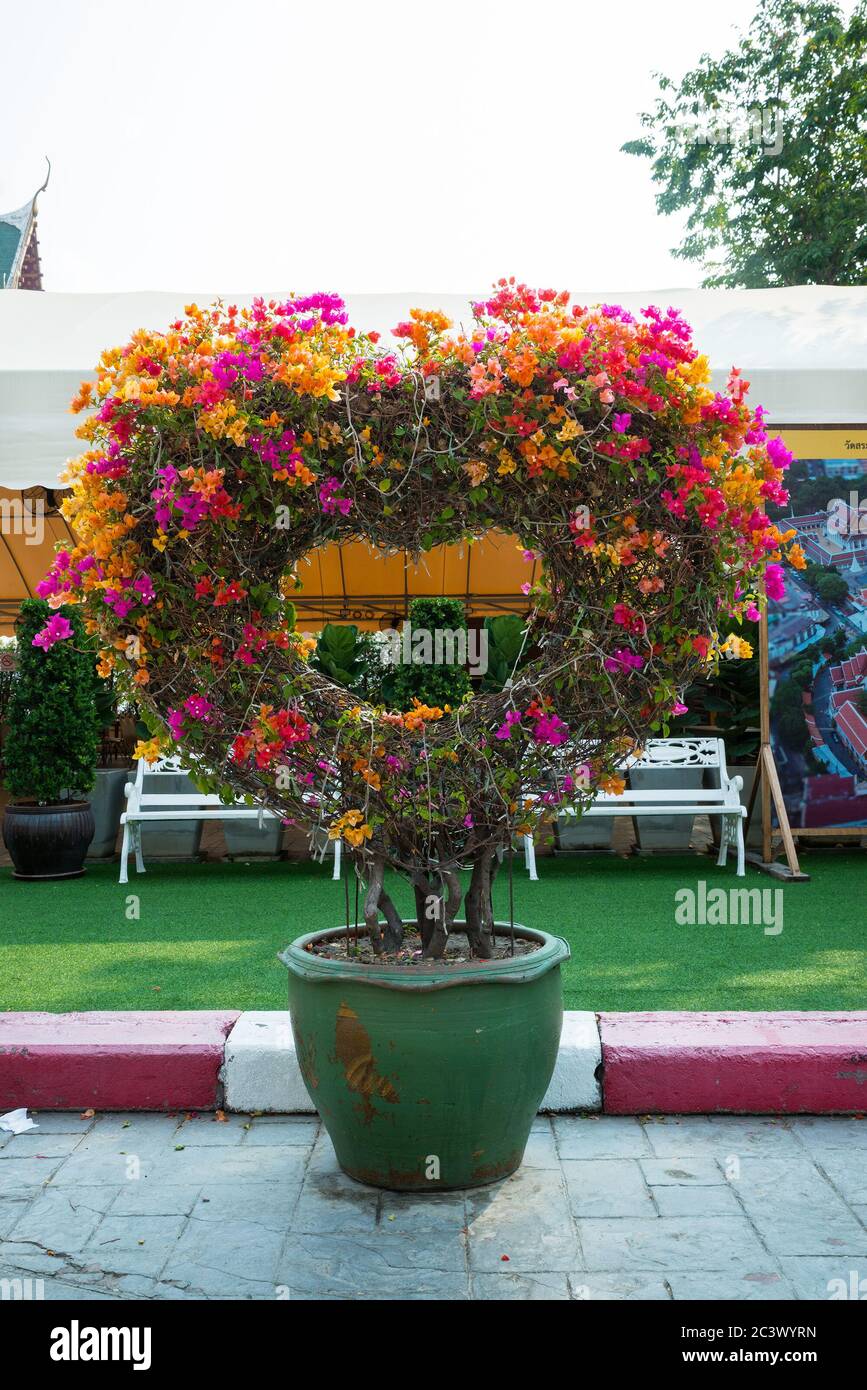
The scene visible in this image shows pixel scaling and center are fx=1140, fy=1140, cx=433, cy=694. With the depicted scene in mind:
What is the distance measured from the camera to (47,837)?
731cm

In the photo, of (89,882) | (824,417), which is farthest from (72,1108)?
(824,417)

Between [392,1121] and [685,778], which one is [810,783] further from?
[392,1121]

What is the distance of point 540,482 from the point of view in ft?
10.2

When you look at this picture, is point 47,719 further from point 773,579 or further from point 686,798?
point 773,579

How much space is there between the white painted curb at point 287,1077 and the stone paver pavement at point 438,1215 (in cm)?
7

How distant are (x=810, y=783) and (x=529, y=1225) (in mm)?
4936

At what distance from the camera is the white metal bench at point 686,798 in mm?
7223

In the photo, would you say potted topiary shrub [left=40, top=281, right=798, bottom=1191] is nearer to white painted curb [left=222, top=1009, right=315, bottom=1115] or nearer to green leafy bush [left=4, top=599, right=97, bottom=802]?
white painted curb [left=222, top=1009, right=315, bottom=1115]

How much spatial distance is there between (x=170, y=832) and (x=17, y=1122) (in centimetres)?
439

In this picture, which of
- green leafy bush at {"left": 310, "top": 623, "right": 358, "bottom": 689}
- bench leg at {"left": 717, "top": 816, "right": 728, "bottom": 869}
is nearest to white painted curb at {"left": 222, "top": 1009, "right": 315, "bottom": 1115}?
green leafy bush at {"left": 310, "top": 623, "right": 358, "bottom": 689}

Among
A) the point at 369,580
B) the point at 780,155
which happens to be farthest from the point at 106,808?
the point at 780,155

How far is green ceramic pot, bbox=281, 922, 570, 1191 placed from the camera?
120 inches

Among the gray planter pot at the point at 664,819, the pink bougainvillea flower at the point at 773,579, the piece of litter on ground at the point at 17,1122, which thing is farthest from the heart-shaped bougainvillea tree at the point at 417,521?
the gray planter pot at the point at 664,819

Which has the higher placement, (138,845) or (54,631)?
Answer: (54,631)
